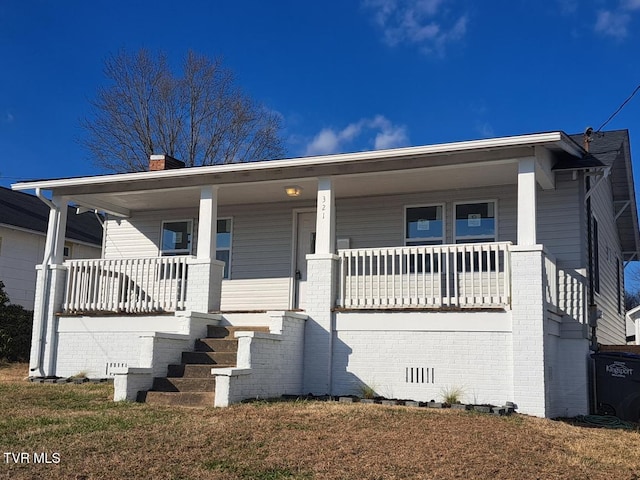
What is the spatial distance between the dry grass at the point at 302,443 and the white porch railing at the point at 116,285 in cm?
329

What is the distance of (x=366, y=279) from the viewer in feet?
37.9

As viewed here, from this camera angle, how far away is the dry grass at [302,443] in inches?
231

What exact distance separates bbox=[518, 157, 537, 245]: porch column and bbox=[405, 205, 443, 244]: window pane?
2720 mm

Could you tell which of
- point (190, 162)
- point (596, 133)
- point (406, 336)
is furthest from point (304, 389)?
point (190, 162)

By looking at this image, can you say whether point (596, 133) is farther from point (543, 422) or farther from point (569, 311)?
point (543, 422)

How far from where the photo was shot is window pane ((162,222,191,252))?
14812mm

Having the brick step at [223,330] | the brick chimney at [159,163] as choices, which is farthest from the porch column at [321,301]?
the brick chimney at [159,163]

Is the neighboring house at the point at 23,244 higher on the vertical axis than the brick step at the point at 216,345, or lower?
higher

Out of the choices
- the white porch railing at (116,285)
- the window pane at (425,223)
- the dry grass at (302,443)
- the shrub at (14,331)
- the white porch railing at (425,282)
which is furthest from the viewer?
the shrub at (14,331)

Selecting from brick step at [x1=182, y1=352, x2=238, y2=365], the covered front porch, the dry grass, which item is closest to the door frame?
the covered front porch

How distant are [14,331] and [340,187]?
9139 millimetres

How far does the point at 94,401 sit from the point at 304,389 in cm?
310

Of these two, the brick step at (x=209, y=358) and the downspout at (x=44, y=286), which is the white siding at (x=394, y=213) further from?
the downspout at (x=44, y=286)

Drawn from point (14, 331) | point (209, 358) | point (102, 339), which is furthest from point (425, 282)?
point (14, 331)
